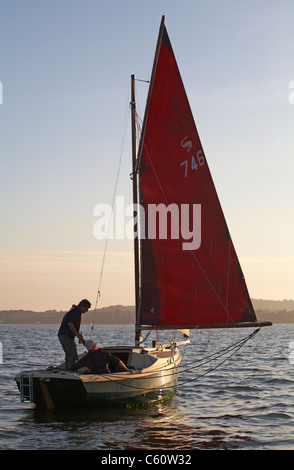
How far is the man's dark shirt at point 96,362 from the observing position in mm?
16922

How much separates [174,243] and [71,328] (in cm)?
479

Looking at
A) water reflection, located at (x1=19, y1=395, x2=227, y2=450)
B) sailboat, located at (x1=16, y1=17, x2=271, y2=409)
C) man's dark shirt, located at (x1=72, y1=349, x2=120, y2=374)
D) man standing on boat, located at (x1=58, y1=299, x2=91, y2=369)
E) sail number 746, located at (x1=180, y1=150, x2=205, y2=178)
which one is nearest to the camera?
water reflection, located at (x1=19, y1=395, x2=227, y2=450)

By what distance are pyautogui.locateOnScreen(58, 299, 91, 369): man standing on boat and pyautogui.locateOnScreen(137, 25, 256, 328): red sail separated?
2.82 meters

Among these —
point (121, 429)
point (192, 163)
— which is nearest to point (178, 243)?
point (192, 163)

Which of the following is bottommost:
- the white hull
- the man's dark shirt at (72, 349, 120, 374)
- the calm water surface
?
the calm water surface

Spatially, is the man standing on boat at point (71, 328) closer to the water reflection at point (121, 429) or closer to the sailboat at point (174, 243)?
the water reflection at point (121, 429)

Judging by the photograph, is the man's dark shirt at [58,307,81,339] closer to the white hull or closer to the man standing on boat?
the man standing on boat

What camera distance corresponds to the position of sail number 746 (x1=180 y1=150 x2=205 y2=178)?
20.0 metres

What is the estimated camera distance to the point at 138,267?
20.4m

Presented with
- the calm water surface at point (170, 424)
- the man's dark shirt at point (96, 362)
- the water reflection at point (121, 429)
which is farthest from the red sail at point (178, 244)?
the water reflection at point (121, 429)

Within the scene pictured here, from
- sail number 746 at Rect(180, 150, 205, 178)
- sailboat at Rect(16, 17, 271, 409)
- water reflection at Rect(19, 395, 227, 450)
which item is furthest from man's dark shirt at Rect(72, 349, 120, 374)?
sail number 746 at Rect(180, 150, 205, 178)

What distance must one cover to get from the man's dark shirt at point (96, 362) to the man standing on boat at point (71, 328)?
0.55 meters

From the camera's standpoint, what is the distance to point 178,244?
64.8ft
